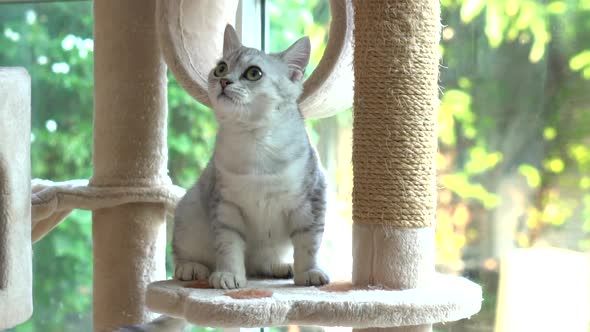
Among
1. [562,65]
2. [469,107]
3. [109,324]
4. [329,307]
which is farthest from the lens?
[469,107]

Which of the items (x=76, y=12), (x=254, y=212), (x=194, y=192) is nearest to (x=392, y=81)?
(x=254, y=212)

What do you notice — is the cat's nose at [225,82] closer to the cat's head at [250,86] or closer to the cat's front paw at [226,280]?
the cat's head at [250,86]

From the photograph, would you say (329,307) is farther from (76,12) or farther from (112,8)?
(76,12)

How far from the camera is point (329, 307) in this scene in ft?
3.43

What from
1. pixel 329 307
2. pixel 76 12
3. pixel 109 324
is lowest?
pixel 109 324

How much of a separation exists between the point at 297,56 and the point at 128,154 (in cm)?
50

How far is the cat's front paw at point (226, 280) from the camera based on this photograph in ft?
3.79

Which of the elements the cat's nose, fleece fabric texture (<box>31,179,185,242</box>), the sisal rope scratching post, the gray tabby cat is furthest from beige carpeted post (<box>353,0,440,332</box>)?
fleece fabric texture (<box>31,179,185,242</box>)

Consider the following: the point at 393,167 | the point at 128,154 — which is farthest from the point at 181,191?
the point at 393,167

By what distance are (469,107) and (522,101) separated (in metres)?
0.13

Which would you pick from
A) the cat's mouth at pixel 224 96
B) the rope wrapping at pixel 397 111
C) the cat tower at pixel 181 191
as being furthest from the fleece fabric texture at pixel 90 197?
the rope wrapping at pixel 397 111

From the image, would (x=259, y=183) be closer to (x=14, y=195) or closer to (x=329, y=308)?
(x=329, y=308)

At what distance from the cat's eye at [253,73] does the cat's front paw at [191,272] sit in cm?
35

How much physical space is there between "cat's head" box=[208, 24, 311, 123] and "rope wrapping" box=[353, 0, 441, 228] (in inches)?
6.2
